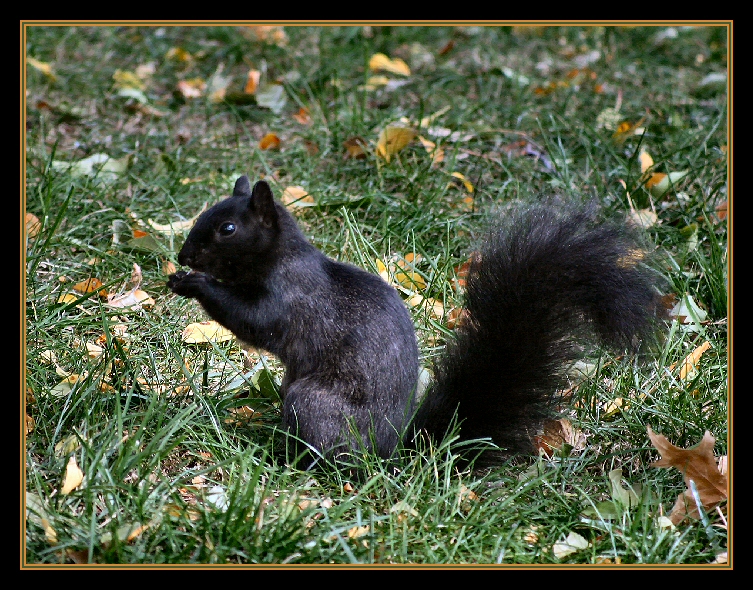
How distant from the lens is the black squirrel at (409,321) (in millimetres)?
2434

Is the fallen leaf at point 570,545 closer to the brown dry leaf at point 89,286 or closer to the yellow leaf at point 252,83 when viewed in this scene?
the brown dry leaf at point 89,286

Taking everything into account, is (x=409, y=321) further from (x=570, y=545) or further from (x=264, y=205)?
(x=570, y=545)

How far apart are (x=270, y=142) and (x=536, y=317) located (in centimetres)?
203

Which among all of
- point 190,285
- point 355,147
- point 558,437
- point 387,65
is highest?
point 387,65

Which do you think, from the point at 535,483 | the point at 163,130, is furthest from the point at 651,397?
the point at 163,130

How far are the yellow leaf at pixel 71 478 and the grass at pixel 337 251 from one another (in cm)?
2

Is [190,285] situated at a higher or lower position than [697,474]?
higher

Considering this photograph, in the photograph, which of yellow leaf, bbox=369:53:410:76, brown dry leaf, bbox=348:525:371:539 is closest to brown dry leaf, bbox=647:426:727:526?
brown dry leaf, bbox=348:525:371:539

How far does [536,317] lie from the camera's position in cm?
247

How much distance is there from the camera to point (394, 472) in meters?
2.42

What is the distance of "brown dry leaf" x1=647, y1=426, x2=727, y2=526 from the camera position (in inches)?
86.7

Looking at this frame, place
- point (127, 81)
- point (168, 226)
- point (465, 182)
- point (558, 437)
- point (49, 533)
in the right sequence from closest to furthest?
point (49, 533) → point (558, 437) → point (168, 226) → point (465, 182) → point (127, 81)

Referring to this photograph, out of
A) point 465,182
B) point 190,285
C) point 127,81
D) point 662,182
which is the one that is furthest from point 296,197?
point 127,81

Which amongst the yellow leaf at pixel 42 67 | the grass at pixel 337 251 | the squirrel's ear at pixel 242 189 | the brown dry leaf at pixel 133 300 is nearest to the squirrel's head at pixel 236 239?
the squirrel's ear at pixel 242 189
